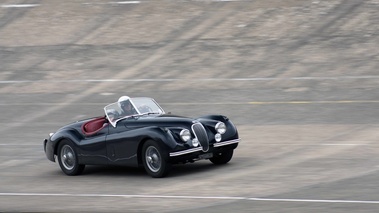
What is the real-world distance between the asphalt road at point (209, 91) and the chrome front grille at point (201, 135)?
1.61ft

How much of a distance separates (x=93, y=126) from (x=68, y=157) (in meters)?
0.80

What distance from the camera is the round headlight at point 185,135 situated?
1371 cm

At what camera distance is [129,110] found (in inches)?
593

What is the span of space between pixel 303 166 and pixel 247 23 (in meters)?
16.5

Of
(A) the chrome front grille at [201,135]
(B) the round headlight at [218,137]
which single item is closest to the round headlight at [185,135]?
(A) the chrome front grille at [201,135]

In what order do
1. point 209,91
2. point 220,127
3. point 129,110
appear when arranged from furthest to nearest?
point 209,91, point 129,110, point 220,127

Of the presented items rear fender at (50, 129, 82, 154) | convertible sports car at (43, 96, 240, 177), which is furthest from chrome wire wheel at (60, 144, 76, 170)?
rear fender at (50, 129, 82, 154)

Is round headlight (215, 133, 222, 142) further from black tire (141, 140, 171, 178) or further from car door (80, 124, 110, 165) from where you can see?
car door (80, 124, 110, 165)

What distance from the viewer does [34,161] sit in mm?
17125

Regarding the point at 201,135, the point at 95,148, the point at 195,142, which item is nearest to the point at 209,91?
the point at 95,148

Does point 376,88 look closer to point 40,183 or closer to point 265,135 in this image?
point 265,135

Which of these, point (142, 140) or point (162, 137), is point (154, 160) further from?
point (162, 137)

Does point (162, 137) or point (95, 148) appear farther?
point (95, 148)

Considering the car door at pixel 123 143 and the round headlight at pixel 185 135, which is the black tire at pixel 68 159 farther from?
the round headlight at pixel 185 135
